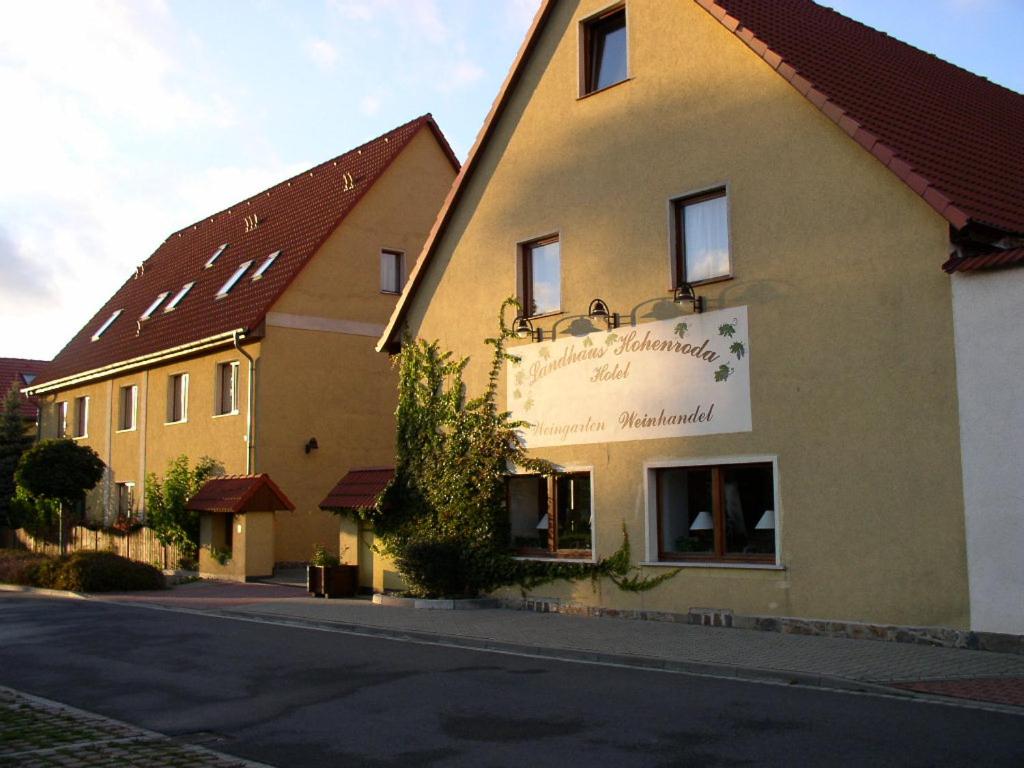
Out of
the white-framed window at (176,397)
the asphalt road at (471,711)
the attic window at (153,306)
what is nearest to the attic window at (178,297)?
the attic window at (153,306)

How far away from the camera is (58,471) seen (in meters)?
28.0

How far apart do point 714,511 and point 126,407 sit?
72.7ft

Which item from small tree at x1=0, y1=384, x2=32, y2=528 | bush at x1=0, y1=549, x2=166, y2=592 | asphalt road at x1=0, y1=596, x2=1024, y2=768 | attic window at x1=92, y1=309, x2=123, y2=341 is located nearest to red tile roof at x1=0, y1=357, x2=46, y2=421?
small tree at x1=0, y1=384, x2=32, y2=528

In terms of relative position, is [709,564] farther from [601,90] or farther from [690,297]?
[601,90]

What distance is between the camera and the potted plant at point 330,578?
19.9 metres

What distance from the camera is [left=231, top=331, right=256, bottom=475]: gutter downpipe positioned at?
82.5 feet

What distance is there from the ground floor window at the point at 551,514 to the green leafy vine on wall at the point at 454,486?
0.21 meters

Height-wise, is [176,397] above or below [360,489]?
above

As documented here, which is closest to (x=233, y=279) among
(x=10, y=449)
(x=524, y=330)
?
(x=10, y=449)

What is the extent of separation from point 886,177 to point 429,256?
8.85 metres

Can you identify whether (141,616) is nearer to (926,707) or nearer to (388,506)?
(388,506)

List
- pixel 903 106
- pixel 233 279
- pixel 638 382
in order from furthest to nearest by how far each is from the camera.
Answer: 1. pixel 233 279
2. pixel 638 382
3. pixel 903 106

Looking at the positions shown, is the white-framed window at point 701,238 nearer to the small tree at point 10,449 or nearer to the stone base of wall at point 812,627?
the stone base of wall at point 812,627

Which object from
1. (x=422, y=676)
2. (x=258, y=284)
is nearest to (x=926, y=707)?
(x=422, y=676)
